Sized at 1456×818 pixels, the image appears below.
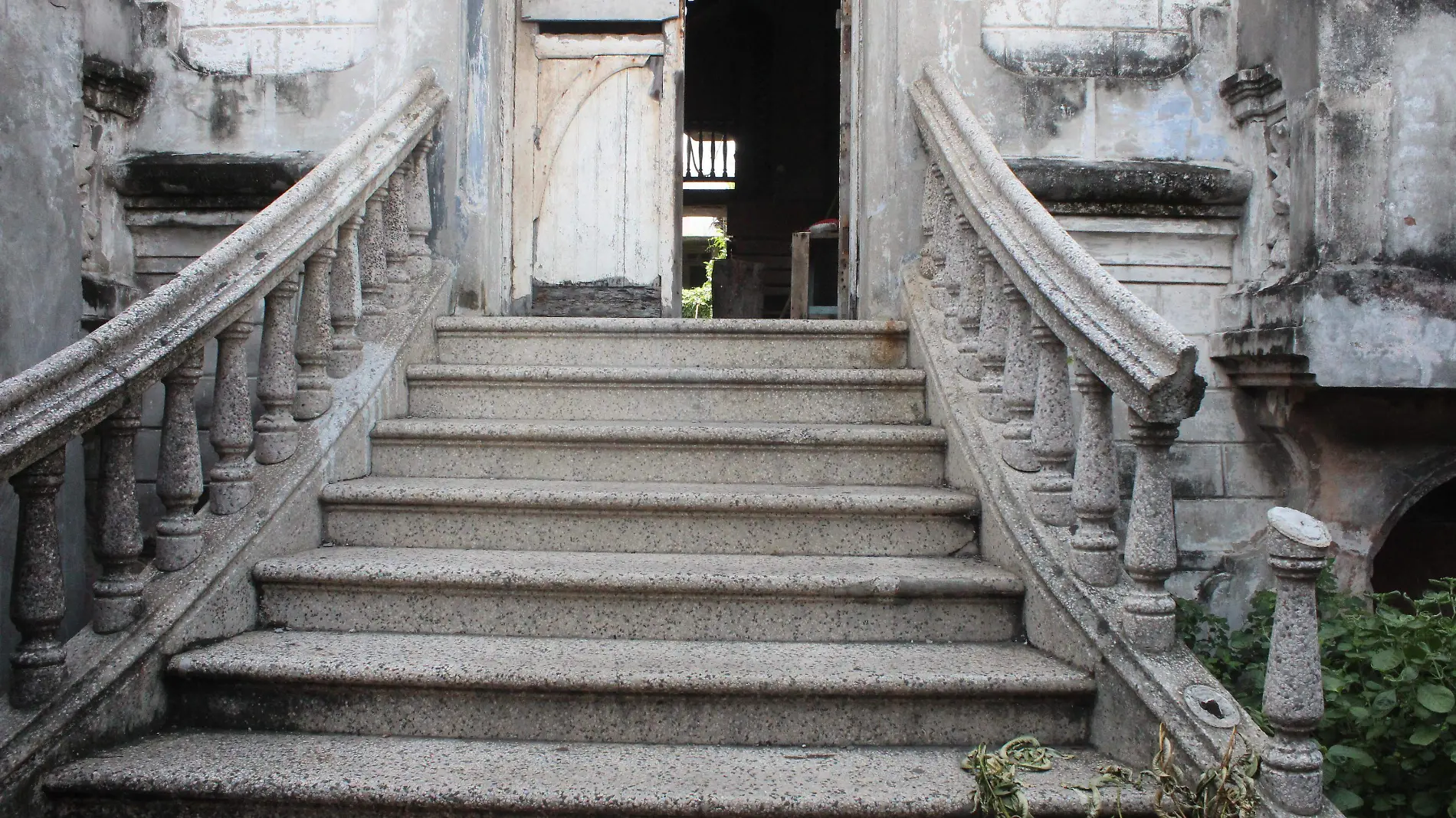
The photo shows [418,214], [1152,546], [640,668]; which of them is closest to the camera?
[1152,546]

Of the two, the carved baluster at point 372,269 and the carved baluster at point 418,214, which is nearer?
the carved baluster at point 372,269

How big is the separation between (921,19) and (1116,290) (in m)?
2.28

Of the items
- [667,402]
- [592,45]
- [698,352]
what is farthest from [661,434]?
[592,45]

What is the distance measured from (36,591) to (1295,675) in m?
2.70

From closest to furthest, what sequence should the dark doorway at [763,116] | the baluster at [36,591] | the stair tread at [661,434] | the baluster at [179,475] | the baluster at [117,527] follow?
the baluster at [36,591], the baluster at [117,527], the baluster at [179,475], the stair tread at [661,434], the dark doorway at [763,116]

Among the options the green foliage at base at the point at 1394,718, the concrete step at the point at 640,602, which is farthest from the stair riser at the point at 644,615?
the green foliage at base at the point at 1394,718

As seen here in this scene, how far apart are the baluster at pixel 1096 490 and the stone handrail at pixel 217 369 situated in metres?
2.33

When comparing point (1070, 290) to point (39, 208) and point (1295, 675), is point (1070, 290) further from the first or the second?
point (39, 208)

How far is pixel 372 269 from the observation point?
11.8 feet

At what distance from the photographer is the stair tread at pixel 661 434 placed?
3.25 m

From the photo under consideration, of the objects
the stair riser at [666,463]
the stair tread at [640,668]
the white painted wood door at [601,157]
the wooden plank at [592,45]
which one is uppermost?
the wooden plank at [592,45]

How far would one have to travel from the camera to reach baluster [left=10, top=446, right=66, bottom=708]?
2.14 m

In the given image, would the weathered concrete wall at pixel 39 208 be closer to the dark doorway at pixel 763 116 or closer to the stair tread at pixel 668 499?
the stair tread at pixel 668 499

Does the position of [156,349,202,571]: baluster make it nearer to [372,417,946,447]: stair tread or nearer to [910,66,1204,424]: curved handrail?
[372,417,946,447]: stair tread
